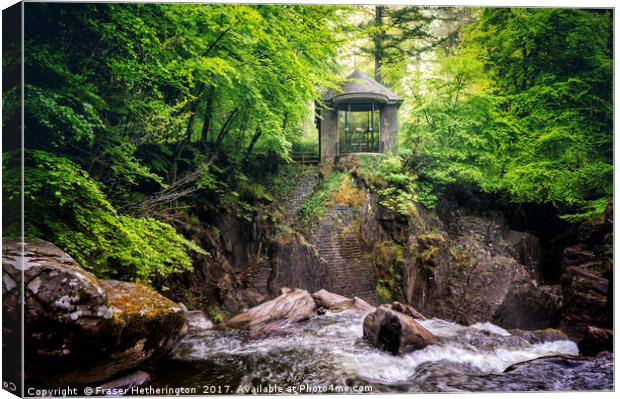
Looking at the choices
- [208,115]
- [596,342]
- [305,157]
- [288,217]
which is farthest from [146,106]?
[596,342]

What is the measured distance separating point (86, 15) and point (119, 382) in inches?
165

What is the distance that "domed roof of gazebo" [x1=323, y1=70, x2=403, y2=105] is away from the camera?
22.5 feet

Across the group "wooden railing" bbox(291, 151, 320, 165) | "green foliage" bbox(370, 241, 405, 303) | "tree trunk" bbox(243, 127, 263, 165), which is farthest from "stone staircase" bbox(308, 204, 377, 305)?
"tree trunk" bbox(243, 127, 263, 165)

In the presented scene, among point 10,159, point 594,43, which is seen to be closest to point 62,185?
point 10,159

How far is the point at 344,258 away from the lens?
6.77 meters

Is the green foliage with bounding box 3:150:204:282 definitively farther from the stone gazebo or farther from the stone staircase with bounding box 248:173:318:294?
the stone gazebo

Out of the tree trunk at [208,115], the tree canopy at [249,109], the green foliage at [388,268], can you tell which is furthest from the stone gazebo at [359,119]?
the tree trunk at [208,115]

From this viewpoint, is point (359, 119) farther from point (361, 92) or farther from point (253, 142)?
point (253, 142)

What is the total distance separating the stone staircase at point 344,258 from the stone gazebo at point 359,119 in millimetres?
1451

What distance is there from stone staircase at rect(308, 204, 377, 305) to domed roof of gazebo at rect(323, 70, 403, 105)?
241 centimetres

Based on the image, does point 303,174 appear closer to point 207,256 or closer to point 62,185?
point 207,256

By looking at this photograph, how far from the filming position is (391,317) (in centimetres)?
508

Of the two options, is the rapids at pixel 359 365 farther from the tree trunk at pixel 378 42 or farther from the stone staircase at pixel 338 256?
the tree trunk at pixel 378 42

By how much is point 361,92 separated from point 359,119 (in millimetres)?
1137
